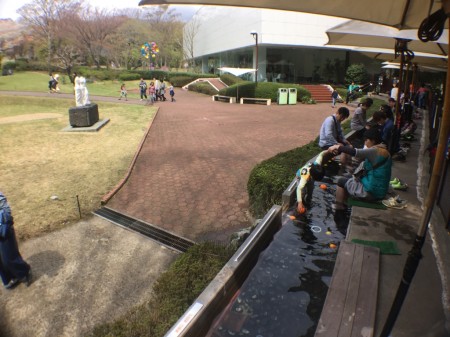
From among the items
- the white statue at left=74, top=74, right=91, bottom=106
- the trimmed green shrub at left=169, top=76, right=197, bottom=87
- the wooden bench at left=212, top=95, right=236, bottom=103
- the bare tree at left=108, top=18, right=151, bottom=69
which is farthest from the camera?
the bare tree at left=108, top=18, right=151, bottom=69

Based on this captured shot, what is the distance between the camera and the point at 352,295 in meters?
2.97

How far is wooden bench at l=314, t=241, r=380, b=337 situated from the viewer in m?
2.65

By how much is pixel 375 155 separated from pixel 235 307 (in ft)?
9.31

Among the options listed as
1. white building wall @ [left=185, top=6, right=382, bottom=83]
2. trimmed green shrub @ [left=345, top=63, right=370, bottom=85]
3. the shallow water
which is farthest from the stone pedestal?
trimmed green shrub @ [left=345, top=63, right=370, bottom=85]

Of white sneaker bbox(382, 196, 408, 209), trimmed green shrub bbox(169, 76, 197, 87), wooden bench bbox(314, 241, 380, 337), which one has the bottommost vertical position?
wooden bench bbox(314, 241, 380, 337)

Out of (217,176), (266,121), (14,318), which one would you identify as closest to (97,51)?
(266,121)

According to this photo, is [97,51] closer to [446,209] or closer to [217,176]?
[217,176]

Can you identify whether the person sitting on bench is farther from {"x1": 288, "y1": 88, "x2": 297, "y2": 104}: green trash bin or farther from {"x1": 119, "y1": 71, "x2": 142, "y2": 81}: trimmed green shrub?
{"x1": 119, "y1": 71, "x2": 142, "y2": 81}: trimmed green shrub

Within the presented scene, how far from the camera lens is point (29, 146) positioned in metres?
11.0

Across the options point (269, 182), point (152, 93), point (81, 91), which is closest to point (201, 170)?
point (269, 182)

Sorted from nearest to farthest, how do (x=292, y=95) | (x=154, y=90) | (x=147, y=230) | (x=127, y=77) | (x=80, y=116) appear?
1. (x=147, y=230)
2. (x=80, y=116)
3. (x=292, y=95)
4. (x=154, y=90)
5. (x=127, y=77)

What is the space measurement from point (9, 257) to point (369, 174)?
5.07m

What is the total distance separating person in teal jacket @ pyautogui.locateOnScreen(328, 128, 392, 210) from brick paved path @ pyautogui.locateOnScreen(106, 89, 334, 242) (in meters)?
1.98

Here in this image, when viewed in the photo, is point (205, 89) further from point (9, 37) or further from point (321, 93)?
point (9, 37)
